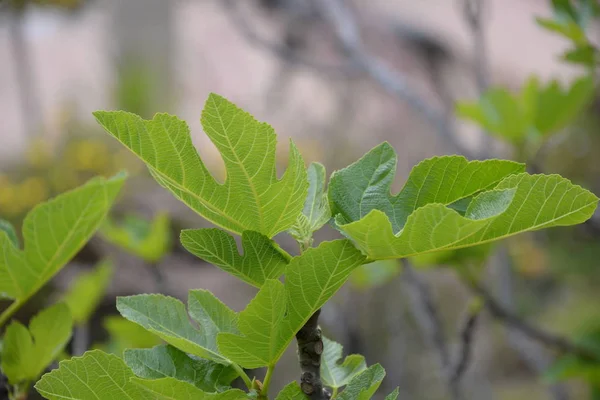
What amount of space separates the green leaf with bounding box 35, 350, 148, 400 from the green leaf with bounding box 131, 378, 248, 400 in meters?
0.03

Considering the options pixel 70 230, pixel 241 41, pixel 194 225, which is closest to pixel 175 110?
pixel 241 41

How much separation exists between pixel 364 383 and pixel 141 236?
25.1 inches

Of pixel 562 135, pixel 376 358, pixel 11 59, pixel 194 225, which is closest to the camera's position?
pixel 376 358

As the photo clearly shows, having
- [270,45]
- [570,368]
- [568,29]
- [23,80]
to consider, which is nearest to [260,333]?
[568,29]

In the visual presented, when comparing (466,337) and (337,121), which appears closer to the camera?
(466,337)

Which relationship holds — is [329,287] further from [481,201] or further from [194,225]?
[194,225]

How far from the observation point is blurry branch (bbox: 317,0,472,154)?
3.63ft

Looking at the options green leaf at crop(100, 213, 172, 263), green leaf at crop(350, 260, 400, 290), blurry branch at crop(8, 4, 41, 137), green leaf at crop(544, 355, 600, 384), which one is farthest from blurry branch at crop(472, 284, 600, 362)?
blurry branch at crop(8, 4, 41, 137)

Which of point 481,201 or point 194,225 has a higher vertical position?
point 481,201

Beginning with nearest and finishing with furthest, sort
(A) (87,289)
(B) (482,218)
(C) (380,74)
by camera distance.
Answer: (B) (482,218) → (A) (87,289) → (C) (380,74)

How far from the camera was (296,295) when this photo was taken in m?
0.32

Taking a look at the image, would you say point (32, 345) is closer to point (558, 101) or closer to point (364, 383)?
point (364, 383)

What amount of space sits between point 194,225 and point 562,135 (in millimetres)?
1822

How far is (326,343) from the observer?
0.42m
